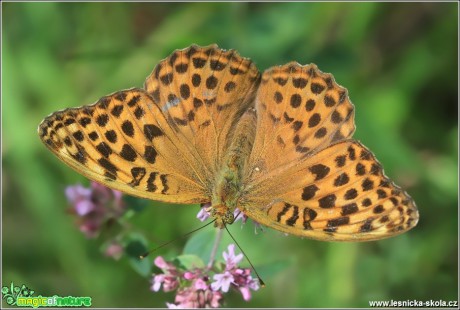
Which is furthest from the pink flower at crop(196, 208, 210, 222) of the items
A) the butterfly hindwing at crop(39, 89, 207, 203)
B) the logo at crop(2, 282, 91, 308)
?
the logo at crop(2, 282, 91, 308)

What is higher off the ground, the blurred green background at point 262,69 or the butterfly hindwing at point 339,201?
the blurred green background at point 262,69

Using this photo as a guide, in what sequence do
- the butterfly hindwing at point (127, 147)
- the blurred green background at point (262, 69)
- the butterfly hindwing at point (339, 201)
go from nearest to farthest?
the butterfly hindwing at point (339, 201) < the butterfly hindwing at point (127, 147) < the blurred green background at point (262, 69)

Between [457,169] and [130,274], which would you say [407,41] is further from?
[130,274]

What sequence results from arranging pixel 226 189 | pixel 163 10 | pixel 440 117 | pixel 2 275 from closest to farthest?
pixel 226 189 → pixel 2 275 → pixel 440 117 → pixel 163 10

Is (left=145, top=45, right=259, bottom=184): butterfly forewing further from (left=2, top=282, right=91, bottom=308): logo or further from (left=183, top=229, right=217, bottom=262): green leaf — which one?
(left=2, top=282, right=91, bottom=308): logo

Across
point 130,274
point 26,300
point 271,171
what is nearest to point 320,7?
point 271,171

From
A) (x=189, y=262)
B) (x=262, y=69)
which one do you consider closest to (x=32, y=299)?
(x=189, y=262)

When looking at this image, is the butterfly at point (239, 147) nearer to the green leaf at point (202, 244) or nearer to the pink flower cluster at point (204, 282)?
the pink flower cluster at point (204, 282)

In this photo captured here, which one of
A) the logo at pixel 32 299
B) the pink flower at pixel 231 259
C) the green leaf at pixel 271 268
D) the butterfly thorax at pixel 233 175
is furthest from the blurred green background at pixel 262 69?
the butterfly thorax at pixel 233 175
